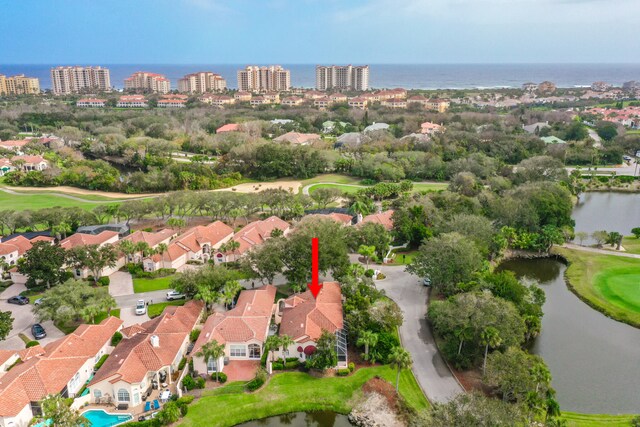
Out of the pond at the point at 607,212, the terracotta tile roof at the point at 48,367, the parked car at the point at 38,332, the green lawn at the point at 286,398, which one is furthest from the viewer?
the pond at the point at 607,212

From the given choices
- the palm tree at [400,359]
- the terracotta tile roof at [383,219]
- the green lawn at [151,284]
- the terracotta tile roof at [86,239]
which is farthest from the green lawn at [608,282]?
the terracotta tile roof at [86,239]

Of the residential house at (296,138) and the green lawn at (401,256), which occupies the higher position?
the residential house at (296,138)

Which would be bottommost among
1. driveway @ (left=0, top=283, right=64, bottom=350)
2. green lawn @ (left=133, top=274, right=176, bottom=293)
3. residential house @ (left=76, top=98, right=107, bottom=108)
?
driveway @ (left=0, top=283, right=64, bottom=350)

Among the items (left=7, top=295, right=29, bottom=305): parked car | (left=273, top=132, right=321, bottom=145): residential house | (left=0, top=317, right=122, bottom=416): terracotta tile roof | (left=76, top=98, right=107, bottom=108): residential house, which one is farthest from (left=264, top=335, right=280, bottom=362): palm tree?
(left=76, top=98, right=107, bottom=108): residential house

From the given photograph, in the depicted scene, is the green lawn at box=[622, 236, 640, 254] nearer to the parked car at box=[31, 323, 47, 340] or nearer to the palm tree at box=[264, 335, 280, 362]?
the palm tree at box=[264, 335, 280, 362]

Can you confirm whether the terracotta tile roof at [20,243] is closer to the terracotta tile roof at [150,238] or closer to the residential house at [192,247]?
the terracotta tile roof at [150,238]

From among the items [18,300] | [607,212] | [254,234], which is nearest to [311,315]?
[254,234]

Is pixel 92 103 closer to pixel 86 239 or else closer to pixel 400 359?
pixel 86 239
